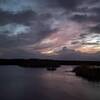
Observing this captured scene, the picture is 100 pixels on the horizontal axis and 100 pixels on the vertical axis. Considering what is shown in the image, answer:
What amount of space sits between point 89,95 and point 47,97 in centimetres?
681

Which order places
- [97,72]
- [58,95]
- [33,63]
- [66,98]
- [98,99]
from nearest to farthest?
1. [98,99]
2. [66,98]
3. [58,95]
4. [97,72]
5. [33,63]

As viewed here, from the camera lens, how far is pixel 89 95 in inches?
1580

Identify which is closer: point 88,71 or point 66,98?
point 66,98

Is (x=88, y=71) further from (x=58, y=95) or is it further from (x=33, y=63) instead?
(x=33, y=63)

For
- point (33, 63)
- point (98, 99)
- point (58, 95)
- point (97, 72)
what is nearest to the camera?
point (98, 99)

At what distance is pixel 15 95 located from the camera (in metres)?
40.8

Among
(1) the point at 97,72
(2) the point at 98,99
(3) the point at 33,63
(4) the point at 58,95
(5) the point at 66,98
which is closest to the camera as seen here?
(2) the point at 98,99

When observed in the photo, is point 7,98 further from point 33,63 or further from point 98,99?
point 33,63

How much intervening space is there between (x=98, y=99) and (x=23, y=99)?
11067mm

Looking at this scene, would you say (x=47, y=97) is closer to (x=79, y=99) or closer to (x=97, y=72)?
(x=79, y=99)

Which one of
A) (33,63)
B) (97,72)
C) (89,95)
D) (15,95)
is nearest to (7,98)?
(15,95)

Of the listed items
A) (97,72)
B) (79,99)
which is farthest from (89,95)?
(97,72)

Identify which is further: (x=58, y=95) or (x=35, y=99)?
(x=58, y=95)

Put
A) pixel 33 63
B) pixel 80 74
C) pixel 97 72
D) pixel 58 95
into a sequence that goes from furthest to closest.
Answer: pixel 33 63
pixel 80 74
pixel 97 72
pixel 58 95
